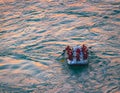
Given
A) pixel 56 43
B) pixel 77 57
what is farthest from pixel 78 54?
pixel 56 43

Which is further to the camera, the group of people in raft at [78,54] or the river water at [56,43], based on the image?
the group of people in raft at [78,54]

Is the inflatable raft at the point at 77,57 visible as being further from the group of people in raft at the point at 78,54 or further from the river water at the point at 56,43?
the river water at the point at 56,43

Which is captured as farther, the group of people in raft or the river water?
the group of people in raft

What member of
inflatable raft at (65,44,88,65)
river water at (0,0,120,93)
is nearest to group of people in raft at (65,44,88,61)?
inflatable raft at (65,44,88,65)

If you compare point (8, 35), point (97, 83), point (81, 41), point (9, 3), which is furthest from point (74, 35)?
point (9, 3)

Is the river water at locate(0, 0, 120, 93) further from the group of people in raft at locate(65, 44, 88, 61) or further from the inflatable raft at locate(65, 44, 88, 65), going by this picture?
the group of people in raft at locate(65, 44, 88, 61)

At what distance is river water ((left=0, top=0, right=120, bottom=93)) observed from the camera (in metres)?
21.9

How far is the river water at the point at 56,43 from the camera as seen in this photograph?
861 inches

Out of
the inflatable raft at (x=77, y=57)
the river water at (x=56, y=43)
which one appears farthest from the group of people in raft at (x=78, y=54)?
the river water at (x=56, y=43)

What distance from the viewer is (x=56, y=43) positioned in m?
28.8

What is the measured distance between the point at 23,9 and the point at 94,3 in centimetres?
1025

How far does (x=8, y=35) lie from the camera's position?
31844 millimetres

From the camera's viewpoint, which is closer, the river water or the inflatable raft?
the river water

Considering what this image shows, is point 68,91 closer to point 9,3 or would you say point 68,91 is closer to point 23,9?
point 23,9
